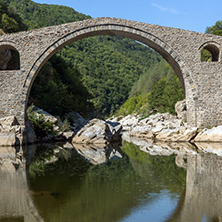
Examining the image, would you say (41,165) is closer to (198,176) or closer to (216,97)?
(198,176)

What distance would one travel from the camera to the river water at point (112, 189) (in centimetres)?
375

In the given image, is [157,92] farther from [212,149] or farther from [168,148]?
[212,149]

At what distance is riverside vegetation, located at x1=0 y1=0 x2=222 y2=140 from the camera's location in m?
24.5

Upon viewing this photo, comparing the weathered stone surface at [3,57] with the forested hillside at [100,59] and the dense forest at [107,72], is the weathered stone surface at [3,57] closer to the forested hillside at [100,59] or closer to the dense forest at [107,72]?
the dense forest at [107,72]

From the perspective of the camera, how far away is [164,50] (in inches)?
533

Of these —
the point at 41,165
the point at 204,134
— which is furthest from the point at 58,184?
the point at 204,134

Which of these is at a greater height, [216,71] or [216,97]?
[216,71]

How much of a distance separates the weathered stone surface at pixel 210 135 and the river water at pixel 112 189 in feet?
13.5

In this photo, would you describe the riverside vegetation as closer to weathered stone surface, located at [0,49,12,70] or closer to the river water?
weathered stone surface, located at [0,49,12,70]

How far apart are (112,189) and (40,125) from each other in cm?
939

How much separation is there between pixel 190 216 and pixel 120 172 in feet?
10.4

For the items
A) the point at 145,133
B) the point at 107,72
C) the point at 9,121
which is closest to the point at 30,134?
the point at 9,121

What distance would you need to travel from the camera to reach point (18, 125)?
12359mm

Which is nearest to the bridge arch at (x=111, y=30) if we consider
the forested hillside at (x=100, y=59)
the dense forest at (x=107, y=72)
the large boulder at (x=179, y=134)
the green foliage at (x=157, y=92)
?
the large boulder at (x=179, y=134)
